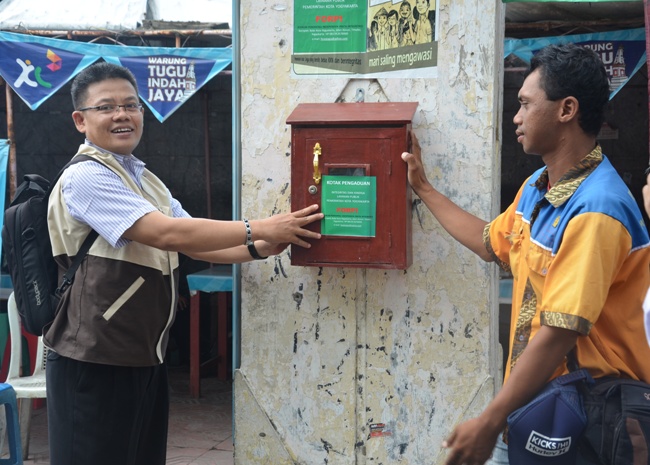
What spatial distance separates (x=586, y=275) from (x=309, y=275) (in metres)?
1.31

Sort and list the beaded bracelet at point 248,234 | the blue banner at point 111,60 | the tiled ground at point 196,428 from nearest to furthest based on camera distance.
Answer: the beaded bracelet at point 248,234 → the tiled ground at point 196,428 → the blue banner at point 111,60

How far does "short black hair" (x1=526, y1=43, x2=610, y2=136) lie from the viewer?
2.17 m

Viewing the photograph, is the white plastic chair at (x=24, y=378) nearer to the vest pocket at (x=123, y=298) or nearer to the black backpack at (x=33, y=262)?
the black backpack at (x=33, y=262)

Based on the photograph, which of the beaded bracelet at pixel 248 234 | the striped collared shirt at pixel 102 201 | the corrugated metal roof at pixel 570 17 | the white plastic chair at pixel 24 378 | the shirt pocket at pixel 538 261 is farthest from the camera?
the corrugated metal roof at pixel 570 17

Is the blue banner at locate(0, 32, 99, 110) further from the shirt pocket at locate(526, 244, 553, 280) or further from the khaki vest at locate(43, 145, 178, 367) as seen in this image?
the shirt pocket at locate(526, 244, 553, 280)

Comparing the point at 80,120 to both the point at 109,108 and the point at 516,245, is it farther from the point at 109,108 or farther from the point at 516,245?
the point at 516,245

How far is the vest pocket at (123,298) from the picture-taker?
260cm

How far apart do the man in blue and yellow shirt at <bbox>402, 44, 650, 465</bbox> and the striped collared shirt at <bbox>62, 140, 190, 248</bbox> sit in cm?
119

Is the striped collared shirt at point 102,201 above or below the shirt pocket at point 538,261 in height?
above

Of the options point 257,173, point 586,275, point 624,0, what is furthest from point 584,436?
point 624,0

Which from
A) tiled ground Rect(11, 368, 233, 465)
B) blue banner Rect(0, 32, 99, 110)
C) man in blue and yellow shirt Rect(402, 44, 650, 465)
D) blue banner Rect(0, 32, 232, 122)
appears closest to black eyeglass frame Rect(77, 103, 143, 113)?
man in blue and yellow shirt Rect(402, 44, 650, 465)

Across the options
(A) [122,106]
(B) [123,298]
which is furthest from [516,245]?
(A) [122,106]

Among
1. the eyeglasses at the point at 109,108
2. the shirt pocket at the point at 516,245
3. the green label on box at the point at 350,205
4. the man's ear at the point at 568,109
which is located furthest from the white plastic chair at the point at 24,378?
the man's ear at the point at 568,109

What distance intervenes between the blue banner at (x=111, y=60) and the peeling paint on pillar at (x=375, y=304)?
271cm
